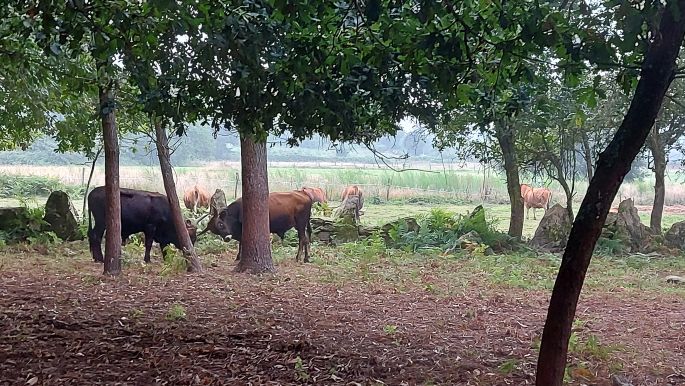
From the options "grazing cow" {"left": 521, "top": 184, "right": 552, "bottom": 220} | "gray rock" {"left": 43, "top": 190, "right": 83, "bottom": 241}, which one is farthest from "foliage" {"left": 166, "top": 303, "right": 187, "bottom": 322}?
"grazing cow" {"left": 521, "top": 184, "right": 552, "bottom": 220}

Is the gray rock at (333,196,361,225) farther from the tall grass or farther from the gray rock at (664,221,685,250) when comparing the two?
the gray rock at (664,221,685,250)

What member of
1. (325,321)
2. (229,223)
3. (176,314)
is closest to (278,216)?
(229,223)

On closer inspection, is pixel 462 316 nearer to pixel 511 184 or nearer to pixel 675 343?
pixel 675 343

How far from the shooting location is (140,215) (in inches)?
424

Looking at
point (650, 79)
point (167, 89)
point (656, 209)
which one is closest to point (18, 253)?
point (167, 89)

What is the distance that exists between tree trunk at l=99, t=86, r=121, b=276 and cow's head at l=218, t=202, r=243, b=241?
12.1ft

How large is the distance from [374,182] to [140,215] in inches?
489

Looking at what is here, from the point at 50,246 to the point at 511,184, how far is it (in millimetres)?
8706

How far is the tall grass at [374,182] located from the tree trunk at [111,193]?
1231 centimetres

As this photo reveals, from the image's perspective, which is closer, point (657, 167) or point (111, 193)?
point (111, 193)

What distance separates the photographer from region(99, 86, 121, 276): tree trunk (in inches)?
299

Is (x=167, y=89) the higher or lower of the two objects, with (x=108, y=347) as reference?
higher

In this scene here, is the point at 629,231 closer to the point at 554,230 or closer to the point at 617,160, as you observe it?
the point at 554,230

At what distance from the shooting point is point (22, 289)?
22.7 feet
